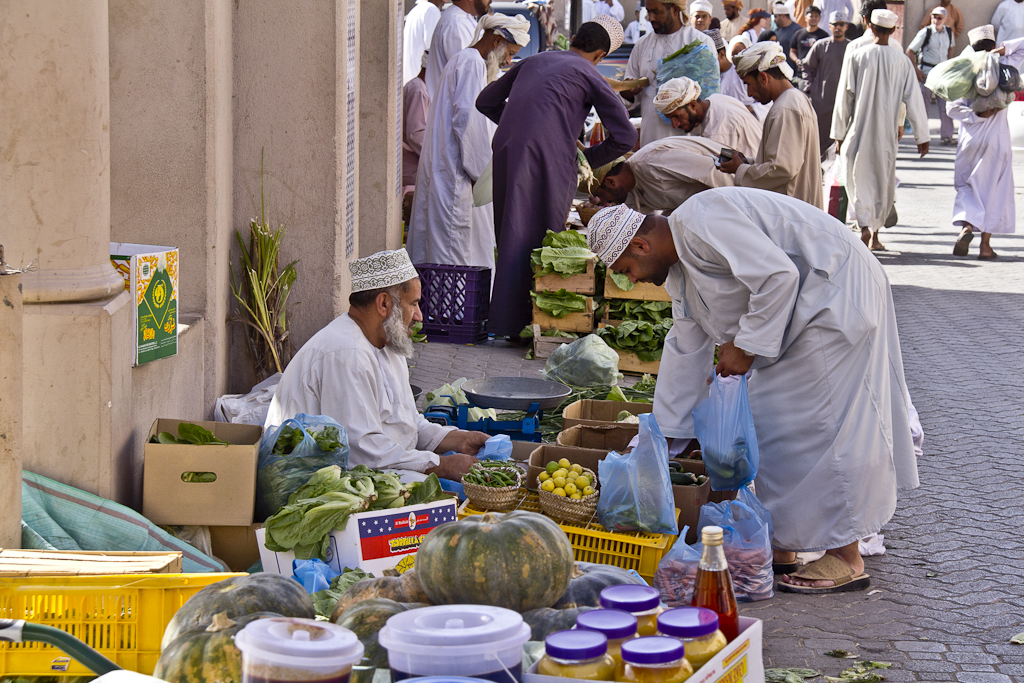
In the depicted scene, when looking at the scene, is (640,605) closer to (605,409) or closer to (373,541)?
(373,541)

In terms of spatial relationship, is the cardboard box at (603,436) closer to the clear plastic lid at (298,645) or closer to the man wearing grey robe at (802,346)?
the man wearing grey robe at (802,346)

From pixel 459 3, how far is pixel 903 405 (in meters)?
6.90

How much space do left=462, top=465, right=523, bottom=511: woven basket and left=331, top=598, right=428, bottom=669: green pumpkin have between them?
1.88 m

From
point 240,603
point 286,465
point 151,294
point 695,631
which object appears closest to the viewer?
point 695,631

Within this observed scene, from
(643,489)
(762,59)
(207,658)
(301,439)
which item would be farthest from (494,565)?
(762,59)

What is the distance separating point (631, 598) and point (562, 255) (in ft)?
19.7

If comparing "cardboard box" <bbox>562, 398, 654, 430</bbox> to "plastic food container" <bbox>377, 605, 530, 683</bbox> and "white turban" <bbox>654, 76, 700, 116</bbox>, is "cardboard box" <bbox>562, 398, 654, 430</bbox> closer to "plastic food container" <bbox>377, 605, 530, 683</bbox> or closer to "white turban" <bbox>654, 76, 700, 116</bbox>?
"plastic food container" <bbox>377, 605, 530, 683</bbox>

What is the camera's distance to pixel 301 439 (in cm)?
418

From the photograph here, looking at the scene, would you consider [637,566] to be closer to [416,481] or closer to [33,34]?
[416,481]

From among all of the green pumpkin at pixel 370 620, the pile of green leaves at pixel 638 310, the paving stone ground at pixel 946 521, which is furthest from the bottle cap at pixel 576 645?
the pile of green leaves at pixel 638 310

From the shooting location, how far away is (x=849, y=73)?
12.2 meters

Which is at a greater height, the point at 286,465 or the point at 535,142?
the point at 535,142

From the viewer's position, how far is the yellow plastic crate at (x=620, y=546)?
3953 mm

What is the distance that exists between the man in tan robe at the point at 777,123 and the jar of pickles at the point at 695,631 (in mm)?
6345
